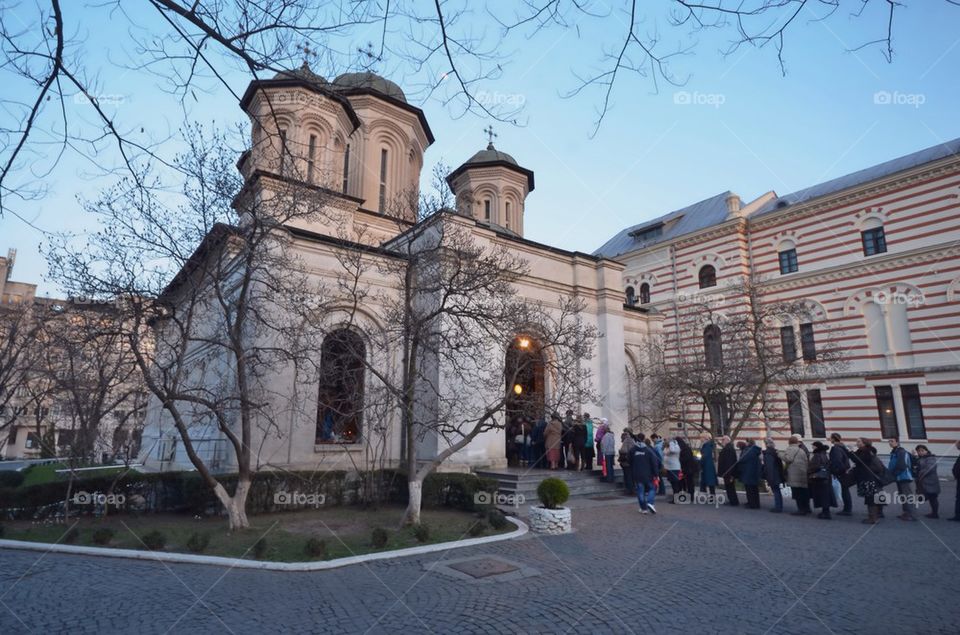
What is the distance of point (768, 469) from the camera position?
41.9ft

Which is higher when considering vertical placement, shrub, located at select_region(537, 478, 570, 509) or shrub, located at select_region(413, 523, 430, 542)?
shrub, located at select_region(537, 478, 570, 509)

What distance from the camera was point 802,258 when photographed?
26.8 m

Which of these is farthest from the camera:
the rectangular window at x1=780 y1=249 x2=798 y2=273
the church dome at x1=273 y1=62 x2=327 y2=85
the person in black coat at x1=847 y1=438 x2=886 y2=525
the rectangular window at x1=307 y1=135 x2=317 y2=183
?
the rectangular window at x1=780 y1=249 x2=798 y2=273

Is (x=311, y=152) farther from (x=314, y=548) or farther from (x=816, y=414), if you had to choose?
(x=816, y=414)

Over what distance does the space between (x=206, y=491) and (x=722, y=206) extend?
3184 cm

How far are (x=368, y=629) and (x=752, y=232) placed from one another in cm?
3020

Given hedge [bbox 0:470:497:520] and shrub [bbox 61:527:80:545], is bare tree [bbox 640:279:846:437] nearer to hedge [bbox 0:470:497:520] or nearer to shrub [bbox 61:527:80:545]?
hedge [bbox 0:470:497:520]

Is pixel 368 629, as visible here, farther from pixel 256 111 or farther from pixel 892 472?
pixel 256 111

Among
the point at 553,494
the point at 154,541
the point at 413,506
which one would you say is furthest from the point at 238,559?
the point at 553,494

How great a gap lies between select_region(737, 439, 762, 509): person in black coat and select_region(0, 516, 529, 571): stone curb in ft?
22.4

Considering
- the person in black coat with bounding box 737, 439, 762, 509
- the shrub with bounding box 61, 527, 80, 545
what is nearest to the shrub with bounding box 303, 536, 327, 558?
the shrub with bounding box 61, 527, 80, 545

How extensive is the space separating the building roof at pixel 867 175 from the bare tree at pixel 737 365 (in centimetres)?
638

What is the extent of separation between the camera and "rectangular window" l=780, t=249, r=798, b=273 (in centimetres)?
2731

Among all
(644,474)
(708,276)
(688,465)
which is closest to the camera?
(644,474)
